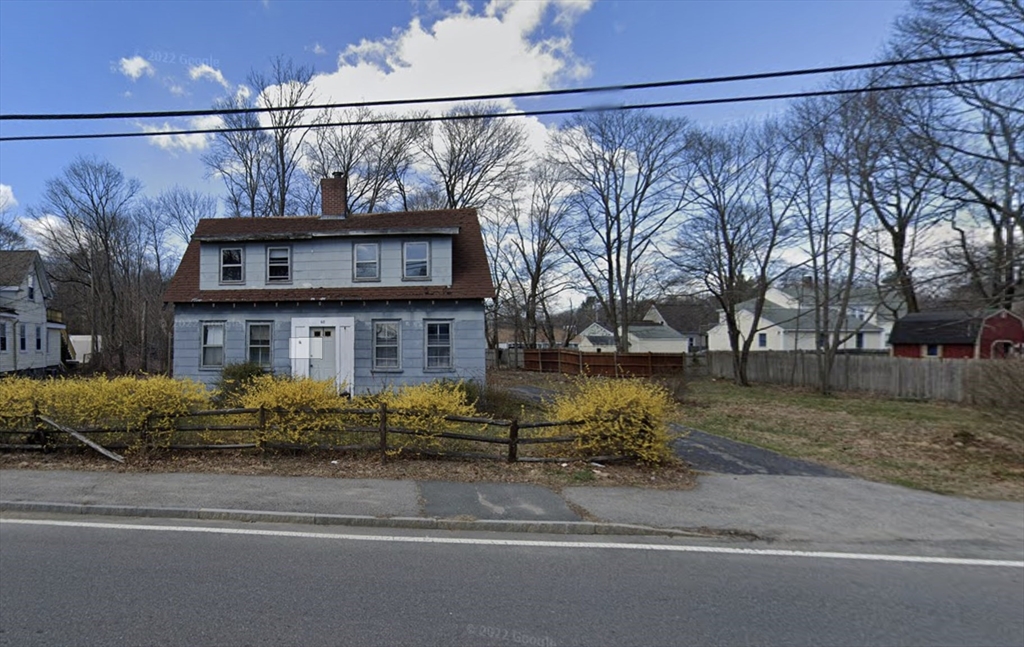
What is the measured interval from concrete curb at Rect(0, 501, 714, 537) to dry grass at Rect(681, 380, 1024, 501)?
17.4ft

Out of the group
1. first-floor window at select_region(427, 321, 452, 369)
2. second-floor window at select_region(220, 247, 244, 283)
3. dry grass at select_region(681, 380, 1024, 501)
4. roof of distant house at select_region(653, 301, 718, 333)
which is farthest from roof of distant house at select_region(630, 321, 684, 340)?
second-floor window at select_region(220, 247, 244, 283)

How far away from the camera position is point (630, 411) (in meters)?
8.03

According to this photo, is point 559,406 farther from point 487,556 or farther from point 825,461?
point 825,461

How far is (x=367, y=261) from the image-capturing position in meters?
17.4

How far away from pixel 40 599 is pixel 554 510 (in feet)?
15.4

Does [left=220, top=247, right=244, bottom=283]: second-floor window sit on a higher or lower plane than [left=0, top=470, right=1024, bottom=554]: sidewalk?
higher

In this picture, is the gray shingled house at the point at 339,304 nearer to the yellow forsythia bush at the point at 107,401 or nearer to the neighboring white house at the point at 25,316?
the yellow forsythia bush at the point at 107,401

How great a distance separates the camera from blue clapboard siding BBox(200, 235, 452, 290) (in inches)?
675

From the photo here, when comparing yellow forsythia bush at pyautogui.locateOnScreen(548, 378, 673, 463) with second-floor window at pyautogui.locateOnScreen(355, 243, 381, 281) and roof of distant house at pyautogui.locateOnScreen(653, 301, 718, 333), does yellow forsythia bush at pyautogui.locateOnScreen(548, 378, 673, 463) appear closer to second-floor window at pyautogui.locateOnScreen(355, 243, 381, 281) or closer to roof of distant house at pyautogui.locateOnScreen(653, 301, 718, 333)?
second-floor window at pyautogui.locateOnScreen(355, 243, 381, 281)

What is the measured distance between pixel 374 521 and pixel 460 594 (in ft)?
6.74

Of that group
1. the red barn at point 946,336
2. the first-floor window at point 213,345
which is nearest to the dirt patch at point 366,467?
the first-floor window at point 213,345

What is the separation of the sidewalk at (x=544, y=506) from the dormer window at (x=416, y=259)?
1063 centimetres

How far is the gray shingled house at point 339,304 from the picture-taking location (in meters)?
16.8

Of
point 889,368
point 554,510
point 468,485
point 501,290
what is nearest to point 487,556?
point 554,510
